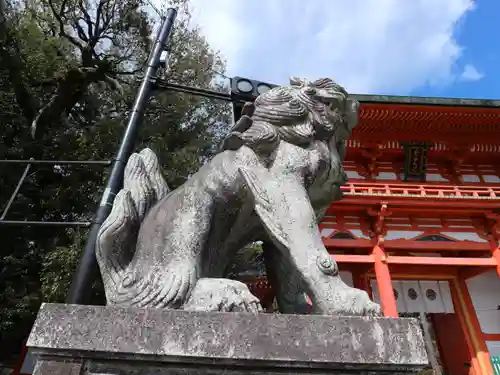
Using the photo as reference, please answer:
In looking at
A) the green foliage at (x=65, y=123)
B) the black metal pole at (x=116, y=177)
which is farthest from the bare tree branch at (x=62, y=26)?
the black metal pole at (x=116, y=177)

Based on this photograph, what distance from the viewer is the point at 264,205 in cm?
135

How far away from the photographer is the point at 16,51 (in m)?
6.57

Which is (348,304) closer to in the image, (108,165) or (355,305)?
(355,305)

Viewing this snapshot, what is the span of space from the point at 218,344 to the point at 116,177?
1.80m

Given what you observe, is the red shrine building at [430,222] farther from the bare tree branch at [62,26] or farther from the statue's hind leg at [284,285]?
the statue's hind leg at [284,285]

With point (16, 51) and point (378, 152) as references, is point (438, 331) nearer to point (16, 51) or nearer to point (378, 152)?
point (378, 152)

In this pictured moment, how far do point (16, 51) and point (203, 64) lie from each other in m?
3.54

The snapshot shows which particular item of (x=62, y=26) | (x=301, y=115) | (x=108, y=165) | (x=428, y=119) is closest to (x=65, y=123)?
(x=62, y=26)

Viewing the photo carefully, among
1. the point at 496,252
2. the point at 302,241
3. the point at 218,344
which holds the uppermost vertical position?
the point at 496,252

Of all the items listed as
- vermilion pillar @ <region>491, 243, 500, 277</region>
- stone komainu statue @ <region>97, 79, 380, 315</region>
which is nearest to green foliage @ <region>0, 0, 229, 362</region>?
stone komainu statue @ <region>97, 79, 380, 315</region>

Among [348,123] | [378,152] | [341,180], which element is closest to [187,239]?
[341,180]

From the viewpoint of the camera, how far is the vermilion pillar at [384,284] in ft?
23.8

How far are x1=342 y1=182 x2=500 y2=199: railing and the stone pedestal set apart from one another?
7.20 m

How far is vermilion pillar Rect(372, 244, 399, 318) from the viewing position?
23.8 ft
